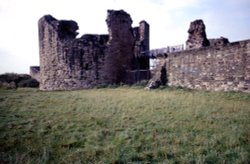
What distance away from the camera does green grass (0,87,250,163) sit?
5.14 meters

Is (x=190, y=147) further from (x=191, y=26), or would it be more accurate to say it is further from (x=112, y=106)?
(x=191, y=26)

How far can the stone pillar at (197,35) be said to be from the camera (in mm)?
17938

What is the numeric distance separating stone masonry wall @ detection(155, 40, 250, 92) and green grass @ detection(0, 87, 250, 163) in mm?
4091

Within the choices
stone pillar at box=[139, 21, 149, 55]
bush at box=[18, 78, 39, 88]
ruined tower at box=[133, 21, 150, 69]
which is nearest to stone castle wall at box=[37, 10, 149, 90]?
ruined tower at box=[133, 21, 150, 69]

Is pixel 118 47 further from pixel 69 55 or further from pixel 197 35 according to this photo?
pixel 197 35

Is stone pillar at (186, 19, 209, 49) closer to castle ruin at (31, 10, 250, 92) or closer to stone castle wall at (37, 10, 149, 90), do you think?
castle ruin at (31, 10, 250, 92)

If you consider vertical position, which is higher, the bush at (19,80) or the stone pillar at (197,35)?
the stone pillar at (197,35)

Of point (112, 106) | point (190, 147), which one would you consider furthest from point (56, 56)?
point (190, 147)

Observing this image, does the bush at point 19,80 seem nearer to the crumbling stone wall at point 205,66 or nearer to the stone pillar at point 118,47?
the stone pillar at point 118,47

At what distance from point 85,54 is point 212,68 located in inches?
352

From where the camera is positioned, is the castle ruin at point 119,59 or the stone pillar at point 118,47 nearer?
the castle ruin at point 119,59

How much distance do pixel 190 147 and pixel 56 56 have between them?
1718 centimetres

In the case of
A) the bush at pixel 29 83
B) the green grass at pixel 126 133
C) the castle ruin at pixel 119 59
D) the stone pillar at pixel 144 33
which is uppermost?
the stone pillar at pixel 144 33

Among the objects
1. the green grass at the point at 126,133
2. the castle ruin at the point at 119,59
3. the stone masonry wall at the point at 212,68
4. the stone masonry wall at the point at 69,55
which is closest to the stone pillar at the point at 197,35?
the castle ruin at the point at 119,59
